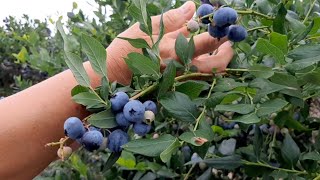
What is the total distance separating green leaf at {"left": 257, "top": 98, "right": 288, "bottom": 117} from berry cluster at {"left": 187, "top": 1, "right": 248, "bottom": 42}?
13 cm

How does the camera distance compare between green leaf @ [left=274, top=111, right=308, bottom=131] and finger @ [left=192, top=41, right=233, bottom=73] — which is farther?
green leaf @ [left=274, top=111, right=308, bottom=131]

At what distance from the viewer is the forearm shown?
0.95 meters

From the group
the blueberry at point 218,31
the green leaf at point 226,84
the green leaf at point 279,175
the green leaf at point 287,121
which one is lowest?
the green leaf at point 279,175

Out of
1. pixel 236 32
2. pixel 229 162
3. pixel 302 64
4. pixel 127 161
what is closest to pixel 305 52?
pixel 302 64

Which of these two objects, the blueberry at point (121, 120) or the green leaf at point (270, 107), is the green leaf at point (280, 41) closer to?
the green leaf at point (270, 107)

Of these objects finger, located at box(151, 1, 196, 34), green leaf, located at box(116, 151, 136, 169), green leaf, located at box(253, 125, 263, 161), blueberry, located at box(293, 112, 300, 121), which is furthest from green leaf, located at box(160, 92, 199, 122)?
green leaf, located at box(116, 151, 136, 169)

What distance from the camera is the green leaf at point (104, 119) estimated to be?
0.76 meters

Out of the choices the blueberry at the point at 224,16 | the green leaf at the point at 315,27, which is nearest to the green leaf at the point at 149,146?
the blueberry at the point at 224,16

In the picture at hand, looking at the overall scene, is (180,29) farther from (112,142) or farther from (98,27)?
(98,27)

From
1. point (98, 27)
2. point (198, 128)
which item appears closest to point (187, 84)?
point (198, 128)

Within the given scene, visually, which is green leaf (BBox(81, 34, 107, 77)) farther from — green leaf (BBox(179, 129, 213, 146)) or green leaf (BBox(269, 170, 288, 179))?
green leaf (BBox(269, 170, 288, 179))

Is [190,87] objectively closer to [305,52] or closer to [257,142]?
[305,52]

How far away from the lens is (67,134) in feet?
2.51

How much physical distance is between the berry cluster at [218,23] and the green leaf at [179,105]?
0.48 feet
